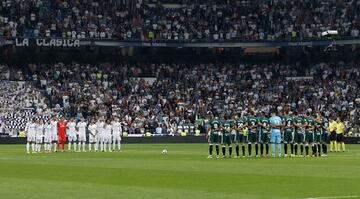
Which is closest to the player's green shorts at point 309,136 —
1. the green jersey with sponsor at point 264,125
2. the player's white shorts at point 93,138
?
the green jersey with sponsor at point 264,125

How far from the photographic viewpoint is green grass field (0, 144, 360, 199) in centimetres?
2241

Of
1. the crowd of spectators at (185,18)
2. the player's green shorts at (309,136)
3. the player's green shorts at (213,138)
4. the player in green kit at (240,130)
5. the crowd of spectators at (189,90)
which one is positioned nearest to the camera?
the player's green shorts at (213,138)

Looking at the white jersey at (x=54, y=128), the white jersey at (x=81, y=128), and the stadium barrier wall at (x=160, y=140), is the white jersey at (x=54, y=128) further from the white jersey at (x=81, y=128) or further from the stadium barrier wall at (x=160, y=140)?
the stadium barrier wall at (x=160, y=140)

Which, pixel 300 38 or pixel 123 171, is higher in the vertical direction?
pixel 300 38

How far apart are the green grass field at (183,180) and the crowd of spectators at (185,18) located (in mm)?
46455

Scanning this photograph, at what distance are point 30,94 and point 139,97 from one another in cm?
1004

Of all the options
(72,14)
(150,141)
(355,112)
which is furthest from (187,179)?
(72,14)

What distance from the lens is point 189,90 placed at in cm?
8288

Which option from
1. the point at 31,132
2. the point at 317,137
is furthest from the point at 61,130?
the point at 317,137

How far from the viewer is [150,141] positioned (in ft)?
237

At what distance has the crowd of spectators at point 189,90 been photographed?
76.7m

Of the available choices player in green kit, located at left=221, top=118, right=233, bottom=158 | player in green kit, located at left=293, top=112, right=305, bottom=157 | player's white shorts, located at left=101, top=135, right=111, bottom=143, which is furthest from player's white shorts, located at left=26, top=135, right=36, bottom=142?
player in green kit, located at left=293, top=112, right=305, bottom=157

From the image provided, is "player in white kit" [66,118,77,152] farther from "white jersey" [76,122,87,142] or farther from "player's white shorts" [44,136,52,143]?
"player's white shorts" [44,136,52,143]

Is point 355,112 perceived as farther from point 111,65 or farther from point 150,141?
point 111,65
